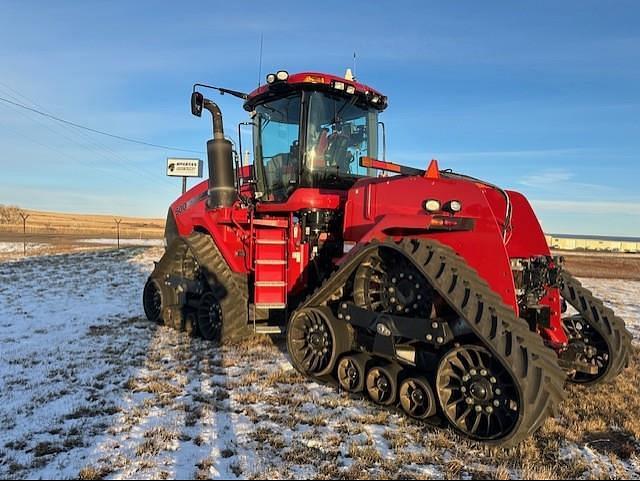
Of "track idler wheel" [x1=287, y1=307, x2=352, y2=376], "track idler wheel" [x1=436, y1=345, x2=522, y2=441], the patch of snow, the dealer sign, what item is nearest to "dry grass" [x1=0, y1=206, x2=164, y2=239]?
the dealer sign

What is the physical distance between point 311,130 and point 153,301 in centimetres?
463

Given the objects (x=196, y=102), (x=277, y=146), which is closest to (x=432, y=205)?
(x=277, y=146)

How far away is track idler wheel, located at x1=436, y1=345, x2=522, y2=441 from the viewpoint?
13.1ft

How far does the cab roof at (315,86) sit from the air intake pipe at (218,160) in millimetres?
728

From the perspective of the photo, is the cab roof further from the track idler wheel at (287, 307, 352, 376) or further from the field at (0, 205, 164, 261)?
the field at (0, 205, 164, 261)

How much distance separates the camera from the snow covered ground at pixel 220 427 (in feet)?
11.9

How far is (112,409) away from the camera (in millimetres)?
4699

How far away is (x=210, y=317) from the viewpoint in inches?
297

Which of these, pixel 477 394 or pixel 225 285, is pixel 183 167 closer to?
pixel 225 285

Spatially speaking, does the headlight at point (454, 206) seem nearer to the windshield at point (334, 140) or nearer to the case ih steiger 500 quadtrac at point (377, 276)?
the case ih steiger 500 quadtrac at point (377, 276)

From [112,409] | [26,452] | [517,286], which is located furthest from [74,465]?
[517,286]

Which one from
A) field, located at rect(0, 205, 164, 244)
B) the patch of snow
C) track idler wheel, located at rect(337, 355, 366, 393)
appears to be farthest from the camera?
field, located at rect(0, 205, 164, 244)

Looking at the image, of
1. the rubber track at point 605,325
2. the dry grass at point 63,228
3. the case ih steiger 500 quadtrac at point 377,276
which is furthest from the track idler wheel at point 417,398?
the dry grass at point 63,228

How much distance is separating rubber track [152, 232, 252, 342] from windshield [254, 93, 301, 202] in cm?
121
